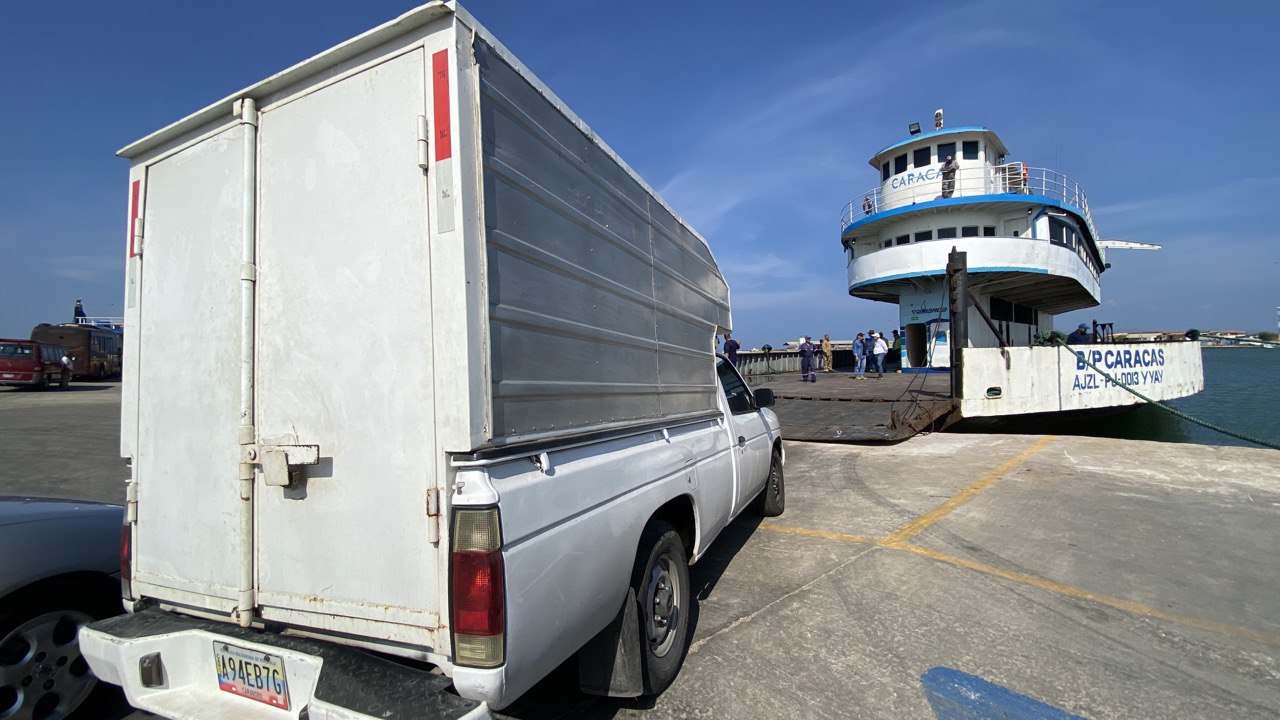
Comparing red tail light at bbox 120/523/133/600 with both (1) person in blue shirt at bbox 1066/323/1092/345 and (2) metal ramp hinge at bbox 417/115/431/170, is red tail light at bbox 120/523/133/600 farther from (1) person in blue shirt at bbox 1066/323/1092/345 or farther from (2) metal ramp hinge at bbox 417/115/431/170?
(1) person in blue shirt at bbox 1066/323/1092/345

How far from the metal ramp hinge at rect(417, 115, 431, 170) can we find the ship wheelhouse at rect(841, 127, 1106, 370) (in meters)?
19.5

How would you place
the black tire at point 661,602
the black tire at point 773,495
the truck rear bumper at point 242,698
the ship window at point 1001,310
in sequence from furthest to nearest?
the ship window at point 1001,310 → the black tire at point 773,495 → the black tire at point 661,602 → the truck rear bumper at point 242,698

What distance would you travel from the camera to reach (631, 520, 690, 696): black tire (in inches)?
106

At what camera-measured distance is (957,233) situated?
19375 mm

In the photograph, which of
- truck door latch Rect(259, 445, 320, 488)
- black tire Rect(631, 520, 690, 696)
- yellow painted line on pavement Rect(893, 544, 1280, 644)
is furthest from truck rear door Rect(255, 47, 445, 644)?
yellow painted line on pavement Rect(893, 544, 1280, 644)

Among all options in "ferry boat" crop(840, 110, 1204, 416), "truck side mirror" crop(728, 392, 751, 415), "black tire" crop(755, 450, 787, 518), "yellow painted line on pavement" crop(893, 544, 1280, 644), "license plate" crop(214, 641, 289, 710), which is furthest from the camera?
"ferry boat" crop(840, 110, 1204, 416)

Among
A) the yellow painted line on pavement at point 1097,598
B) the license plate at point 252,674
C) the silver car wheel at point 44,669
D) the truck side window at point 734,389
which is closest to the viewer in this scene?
the license plate at point 252,674

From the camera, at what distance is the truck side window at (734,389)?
4805 millimetres

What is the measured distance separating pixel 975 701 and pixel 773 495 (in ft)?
10.1

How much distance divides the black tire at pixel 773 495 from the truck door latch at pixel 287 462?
4252mm

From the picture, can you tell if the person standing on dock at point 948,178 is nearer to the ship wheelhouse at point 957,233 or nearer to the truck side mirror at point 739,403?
the ship wheelhouse at point 957,233

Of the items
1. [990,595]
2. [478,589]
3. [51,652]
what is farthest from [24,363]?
[990,595]

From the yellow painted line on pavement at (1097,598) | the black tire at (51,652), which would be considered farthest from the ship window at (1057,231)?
the black tire at (51,652)

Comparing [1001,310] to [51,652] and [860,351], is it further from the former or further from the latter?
[51,652]
